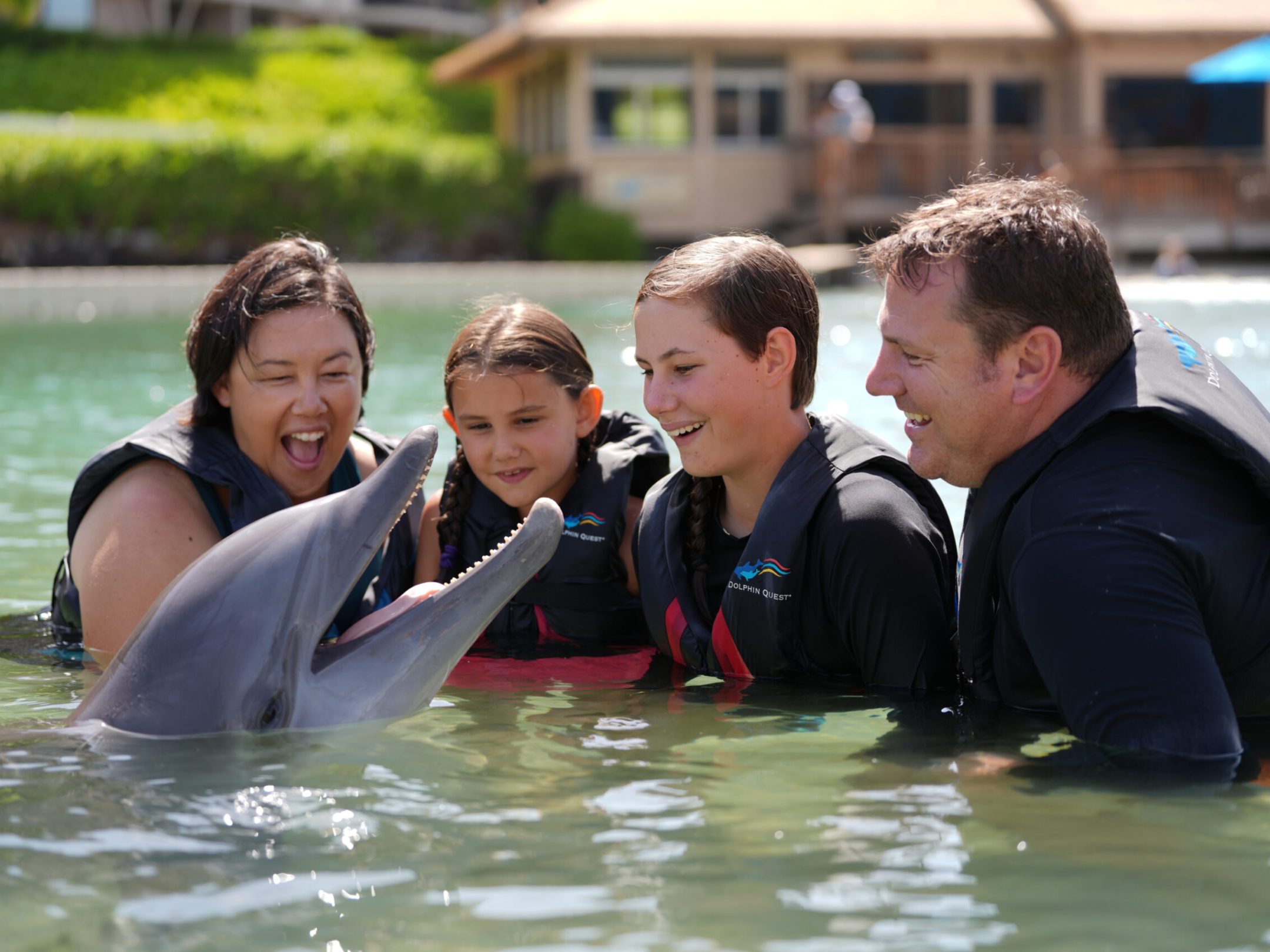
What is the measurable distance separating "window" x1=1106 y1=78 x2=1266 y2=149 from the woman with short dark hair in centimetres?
2863

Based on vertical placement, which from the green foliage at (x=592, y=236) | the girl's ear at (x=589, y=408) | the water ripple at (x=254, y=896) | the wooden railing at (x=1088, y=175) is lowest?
the water ripple at (x=254, y=896)

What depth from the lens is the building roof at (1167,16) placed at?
29266 millimetres

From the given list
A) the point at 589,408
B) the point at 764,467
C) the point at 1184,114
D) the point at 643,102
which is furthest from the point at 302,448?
the point at 1184,114

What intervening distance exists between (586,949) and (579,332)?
51.8ft

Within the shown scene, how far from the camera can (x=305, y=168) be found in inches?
1139

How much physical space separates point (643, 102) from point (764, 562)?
28183 mm

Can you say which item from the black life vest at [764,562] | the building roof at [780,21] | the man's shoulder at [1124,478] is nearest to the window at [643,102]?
the building roof at [780,21]

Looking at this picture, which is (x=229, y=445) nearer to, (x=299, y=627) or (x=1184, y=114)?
(x=299, y=627)

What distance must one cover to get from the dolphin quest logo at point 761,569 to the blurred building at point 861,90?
25.2 meters

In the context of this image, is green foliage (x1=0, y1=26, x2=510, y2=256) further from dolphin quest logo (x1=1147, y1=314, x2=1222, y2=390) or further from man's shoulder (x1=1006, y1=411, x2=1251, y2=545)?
man's shoulder (x1=1006, y1=411, x2=1251, y2=545)

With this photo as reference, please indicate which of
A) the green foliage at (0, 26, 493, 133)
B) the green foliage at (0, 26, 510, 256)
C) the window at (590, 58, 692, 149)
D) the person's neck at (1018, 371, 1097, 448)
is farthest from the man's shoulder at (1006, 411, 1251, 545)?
the green foliage at (0, 26, 493, 133)

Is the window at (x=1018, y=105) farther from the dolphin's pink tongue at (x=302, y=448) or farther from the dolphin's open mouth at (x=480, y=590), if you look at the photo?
the dolphin's open mouth at (x=480, y=590)

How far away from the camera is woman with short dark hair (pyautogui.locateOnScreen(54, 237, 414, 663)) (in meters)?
4.89

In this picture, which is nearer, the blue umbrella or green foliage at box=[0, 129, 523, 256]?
the blue umbrella
